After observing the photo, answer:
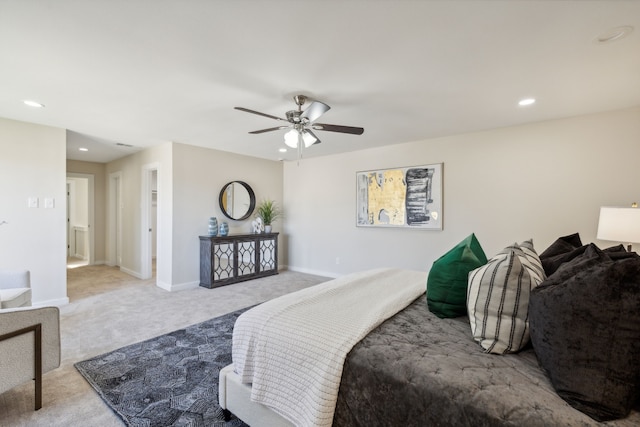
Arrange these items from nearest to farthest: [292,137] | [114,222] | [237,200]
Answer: [292,137] → [237,200] → [114,222]

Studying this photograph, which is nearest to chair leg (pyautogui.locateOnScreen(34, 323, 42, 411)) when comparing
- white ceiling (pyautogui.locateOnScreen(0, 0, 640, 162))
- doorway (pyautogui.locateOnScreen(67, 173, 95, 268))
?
white ceiling (pyautogui.locateOnScreen(0, 0, 640, 162))

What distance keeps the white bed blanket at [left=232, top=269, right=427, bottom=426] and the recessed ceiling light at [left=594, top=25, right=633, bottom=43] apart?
6.87ft

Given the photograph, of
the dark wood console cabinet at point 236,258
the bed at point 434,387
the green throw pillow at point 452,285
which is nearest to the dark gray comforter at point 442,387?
the bed at point 434,387

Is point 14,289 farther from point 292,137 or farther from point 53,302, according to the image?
point 292,137

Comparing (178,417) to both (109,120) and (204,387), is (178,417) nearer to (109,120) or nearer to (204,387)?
(204,387)

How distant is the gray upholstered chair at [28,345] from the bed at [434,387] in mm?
1381

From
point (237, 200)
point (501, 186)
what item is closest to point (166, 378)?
point (237, 200)

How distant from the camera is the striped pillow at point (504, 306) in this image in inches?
47.2

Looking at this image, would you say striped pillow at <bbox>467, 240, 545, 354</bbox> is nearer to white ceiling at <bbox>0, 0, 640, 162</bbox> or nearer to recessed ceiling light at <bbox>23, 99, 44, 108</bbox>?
white ceiling at <bbox>0, 0, 640, 162</bbox>

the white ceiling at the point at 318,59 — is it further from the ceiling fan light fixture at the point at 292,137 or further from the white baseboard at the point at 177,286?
the white baseboard at the point at 177,286

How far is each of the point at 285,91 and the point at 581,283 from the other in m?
2.46

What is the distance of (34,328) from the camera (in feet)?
5.81

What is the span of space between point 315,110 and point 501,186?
109 inches

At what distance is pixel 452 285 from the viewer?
1635 mm
